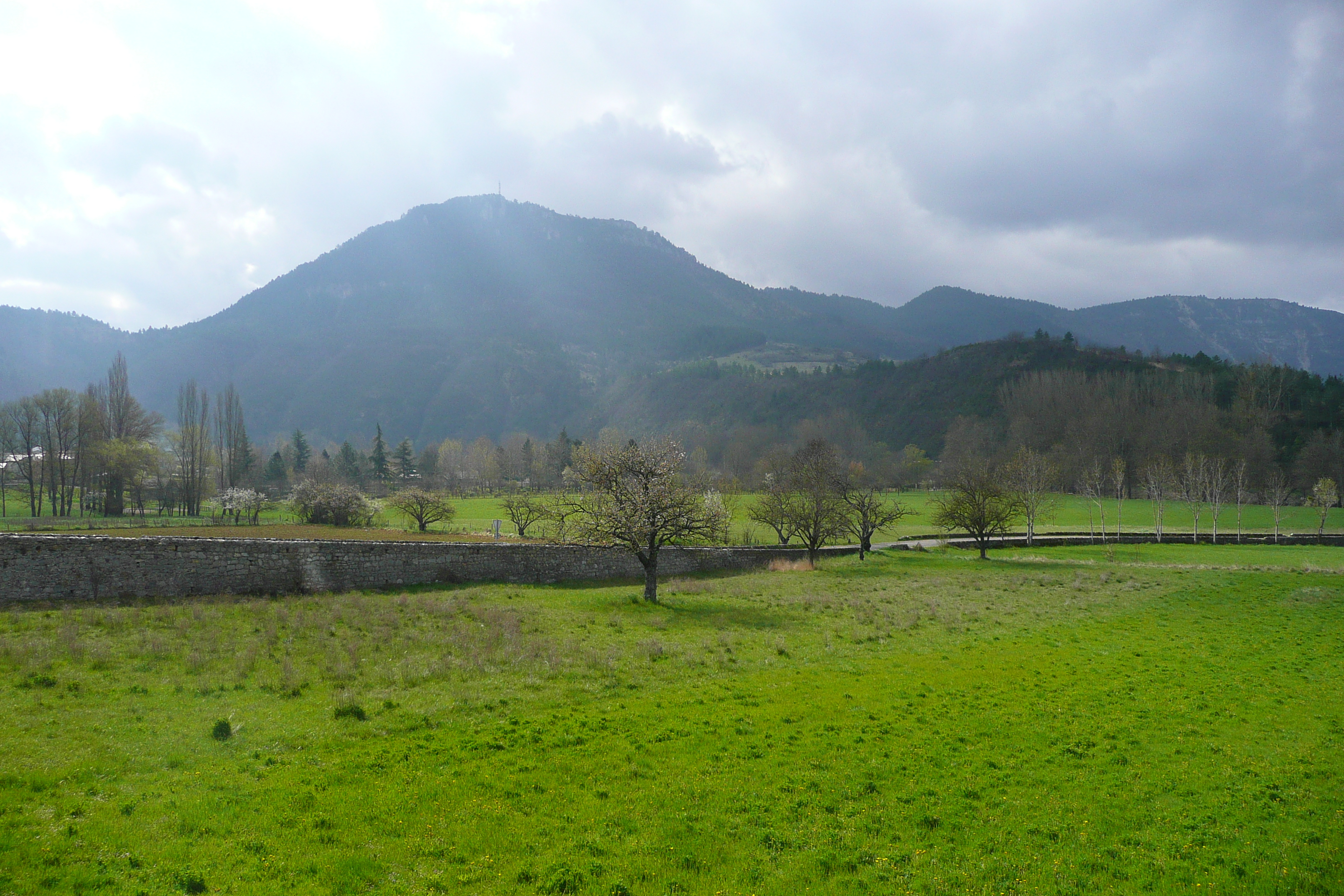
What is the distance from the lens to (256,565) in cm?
2525

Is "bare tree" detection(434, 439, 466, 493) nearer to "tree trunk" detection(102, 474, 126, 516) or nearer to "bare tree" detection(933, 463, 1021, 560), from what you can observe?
"tree trunk" detection(102, 474, 126, 516)

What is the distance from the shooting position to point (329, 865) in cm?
700

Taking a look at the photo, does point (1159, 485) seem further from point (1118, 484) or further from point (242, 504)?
point (242, 504)

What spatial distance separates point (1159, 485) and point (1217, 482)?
6.03m

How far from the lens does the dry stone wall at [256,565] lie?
70.2ft

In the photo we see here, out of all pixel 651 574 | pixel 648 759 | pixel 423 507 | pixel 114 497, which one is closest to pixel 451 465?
pixel 114 497

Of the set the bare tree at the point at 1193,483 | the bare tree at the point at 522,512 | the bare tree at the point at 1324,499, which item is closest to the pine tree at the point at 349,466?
the bare tree at the point at 522,512

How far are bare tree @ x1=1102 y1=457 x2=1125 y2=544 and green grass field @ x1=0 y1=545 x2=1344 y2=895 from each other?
4964 cm

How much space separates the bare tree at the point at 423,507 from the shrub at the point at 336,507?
12.3 feet

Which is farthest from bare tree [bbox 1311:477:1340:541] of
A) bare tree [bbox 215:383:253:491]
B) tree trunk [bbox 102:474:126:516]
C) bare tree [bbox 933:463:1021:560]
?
bare tree [bbox 215:383:253:491]

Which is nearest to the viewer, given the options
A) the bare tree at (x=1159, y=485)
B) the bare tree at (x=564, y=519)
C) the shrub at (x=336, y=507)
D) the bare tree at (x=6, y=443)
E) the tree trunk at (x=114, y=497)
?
the bare tree at (x=564, y=519)

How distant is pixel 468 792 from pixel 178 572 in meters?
21.8

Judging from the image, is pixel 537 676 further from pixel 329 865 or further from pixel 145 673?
pixel 145 673

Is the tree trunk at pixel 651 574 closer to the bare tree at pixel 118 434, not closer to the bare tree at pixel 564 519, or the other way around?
the bare tree at pixel 564 519
